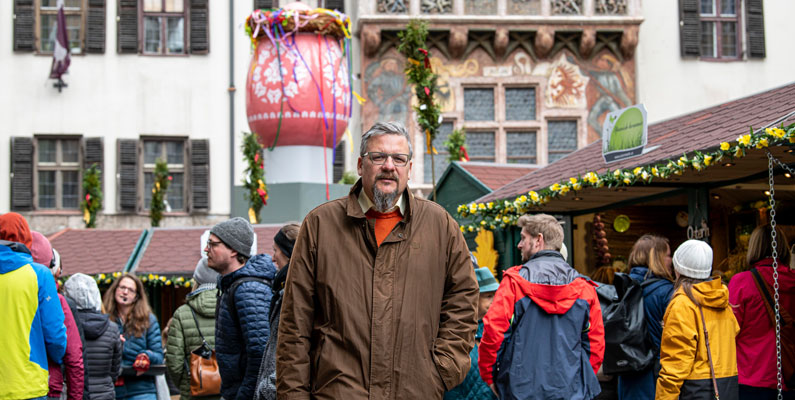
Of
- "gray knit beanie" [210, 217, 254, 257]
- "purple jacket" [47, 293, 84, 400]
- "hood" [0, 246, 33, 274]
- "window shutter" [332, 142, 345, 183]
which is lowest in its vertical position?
"purple jacket" [47, 293, 84, 400]

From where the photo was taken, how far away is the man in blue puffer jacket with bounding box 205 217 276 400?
4086 millimetres

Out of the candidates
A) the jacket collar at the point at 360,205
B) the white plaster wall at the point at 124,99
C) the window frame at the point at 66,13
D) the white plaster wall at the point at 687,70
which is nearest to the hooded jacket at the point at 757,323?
the jacket collar at the point at 360,205

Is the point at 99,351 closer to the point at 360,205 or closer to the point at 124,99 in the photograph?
the point at 360,205

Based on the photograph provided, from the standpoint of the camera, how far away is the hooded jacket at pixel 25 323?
4367mm

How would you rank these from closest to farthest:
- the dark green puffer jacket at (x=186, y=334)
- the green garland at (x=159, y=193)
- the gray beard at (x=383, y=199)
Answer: the gray beard at (x=383, y=199), the dark green puffer jacket at (x=186, y=334), the green garland at (x=159, y=193)

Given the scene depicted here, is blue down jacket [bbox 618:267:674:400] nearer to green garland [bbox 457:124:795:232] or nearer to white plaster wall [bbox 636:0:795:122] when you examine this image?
green garland [bbox 457:124:795:232]

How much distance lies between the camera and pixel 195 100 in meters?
18.6

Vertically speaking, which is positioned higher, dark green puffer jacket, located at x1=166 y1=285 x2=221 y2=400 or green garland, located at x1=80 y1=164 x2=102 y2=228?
green garland, located at x1=80 y1=164 x2=102 y2=228

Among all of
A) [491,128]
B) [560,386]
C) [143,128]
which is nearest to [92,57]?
[143,128]

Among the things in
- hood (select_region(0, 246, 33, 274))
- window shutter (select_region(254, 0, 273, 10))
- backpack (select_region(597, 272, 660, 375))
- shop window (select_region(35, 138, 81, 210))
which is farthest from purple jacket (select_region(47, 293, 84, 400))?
window shutter (select_region(254, 0, 273, 10))

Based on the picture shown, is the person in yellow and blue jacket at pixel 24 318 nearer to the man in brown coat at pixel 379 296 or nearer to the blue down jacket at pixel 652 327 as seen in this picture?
the man in brown coat at pixel 379 296

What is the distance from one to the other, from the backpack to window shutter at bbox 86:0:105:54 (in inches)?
597

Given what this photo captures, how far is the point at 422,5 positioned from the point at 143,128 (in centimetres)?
577

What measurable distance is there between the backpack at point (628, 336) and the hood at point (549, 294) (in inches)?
39.6
